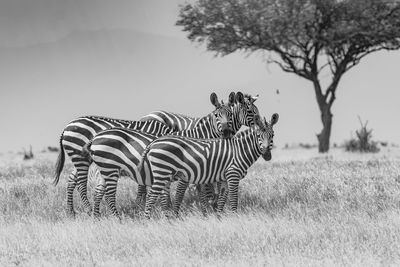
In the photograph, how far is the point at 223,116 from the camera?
12.8 meters

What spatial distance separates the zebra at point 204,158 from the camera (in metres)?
11.5

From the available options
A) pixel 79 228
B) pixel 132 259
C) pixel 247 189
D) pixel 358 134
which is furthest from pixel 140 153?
pixel 358 134

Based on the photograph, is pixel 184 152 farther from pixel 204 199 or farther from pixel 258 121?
pixel 204 199

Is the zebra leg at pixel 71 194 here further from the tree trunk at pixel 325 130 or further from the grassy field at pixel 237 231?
the tree trunk at pixel 325 130

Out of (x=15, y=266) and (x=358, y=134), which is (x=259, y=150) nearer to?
(x=15, y=266)

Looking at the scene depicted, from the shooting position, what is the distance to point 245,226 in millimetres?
11117

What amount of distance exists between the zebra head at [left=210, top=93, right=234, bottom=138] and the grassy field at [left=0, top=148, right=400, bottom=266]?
153cm

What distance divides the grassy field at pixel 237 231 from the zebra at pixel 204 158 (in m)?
0.61

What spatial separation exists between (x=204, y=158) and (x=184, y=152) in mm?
348

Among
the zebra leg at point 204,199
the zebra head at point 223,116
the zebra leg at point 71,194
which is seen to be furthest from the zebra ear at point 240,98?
the zebra leg at point 71,194

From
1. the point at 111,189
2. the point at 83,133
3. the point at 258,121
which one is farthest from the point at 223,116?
the point at 83,133

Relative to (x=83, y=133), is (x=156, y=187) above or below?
below

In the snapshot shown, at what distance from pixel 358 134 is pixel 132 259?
93.7 ft

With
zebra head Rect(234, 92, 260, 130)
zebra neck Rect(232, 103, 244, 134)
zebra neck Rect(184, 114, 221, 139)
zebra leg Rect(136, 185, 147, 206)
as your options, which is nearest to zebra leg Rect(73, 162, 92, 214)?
zebra leg Rect(136, 185, 147, 206)
